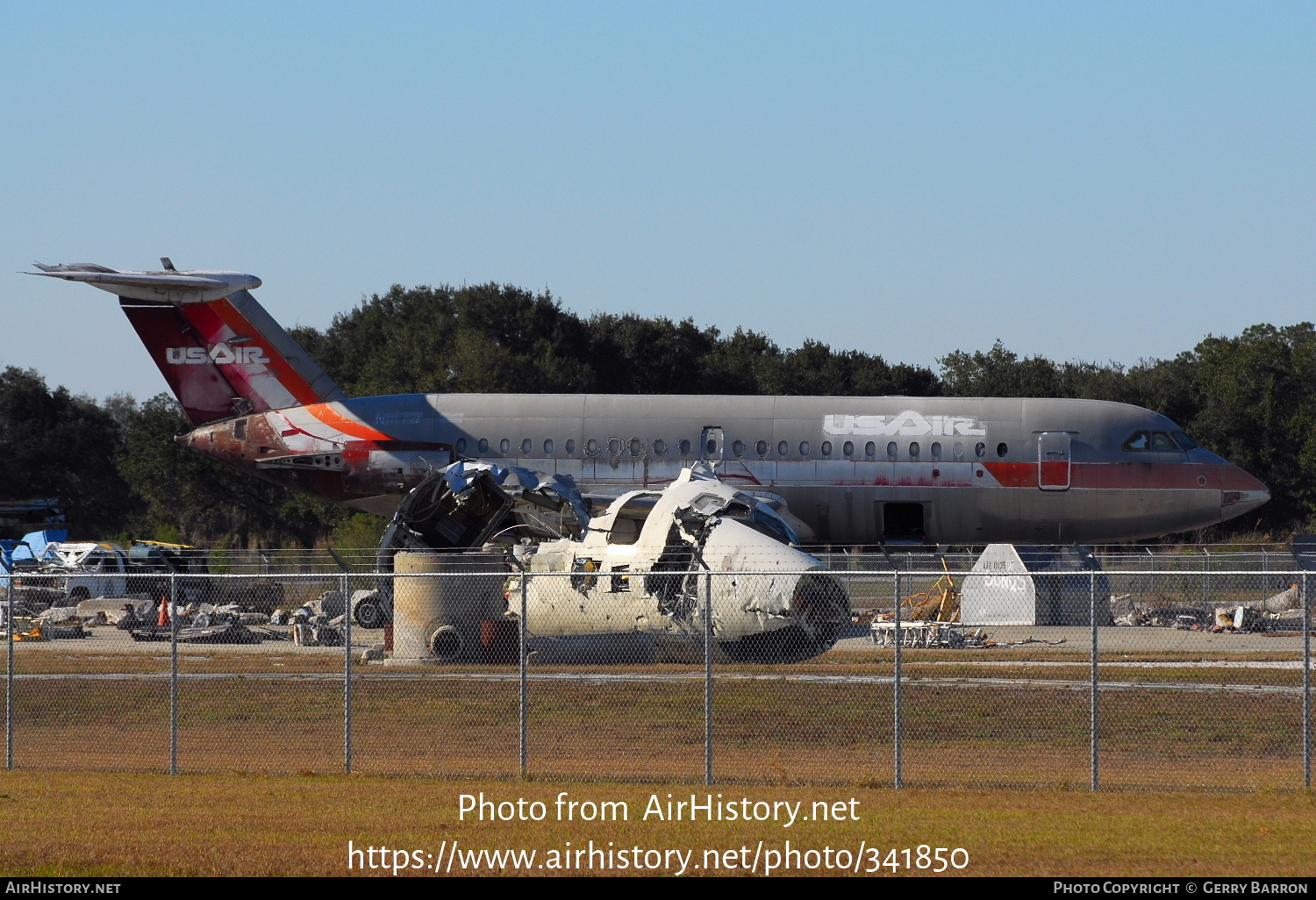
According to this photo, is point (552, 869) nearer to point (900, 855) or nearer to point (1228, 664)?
point (900, 855)

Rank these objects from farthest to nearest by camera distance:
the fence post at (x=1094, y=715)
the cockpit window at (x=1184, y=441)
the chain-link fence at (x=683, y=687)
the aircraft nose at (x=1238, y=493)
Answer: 1. the cockpit window at (x=1184, y=441)
2. the aircraft nose at (x=1238, y=493)
3. the chain-link fence at (x=683, y=687)
4. the fence post at (x=1094, y=715)

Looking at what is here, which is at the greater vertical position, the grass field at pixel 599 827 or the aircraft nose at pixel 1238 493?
the aircraft nose at pixel 1238 493

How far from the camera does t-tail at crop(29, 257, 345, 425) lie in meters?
38.8

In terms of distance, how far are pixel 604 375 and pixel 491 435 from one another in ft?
144

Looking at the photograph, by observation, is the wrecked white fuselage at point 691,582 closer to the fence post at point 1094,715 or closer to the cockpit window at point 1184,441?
the fence post at point 1094,715

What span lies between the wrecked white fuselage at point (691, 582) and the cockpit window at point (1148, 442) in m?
15.5

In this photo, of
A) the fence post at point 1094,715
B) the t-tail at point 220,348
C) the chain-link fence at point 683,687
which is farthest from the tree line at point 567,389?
the fence post at point 1094,715

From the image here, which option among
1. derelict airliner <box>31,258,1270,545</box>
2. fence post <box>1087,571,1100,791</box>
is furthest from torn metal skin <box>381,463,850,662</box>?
derelict airliner <box>31,258,1270,545</box>

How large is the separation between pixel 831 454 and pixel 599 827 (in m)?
25.7

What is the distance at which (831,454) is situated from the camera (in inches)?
1426

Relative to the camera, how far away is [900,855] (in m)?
10.1

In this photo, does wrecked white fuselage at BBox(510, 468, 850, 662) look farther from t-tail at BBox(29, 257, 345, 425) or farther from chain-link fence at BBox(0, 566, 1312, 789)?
t-tail at BBox(29, 257, 345, 425)

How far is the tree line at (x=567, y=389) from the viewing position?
230 ft

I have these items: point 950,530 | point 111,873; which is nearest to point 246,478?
point 950,530
